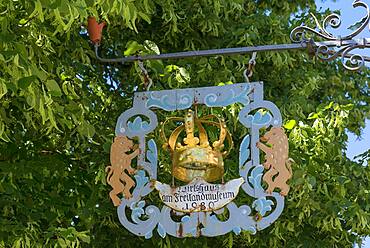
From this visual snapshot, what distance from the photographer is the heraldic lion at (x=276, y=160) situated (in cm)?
272

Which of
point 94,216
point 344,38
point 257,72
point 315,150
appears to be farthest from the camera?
point 257,72

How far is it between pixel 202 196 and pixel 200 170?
0.09m

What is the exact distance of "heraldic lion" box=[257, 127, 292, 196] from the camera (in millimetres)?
2725

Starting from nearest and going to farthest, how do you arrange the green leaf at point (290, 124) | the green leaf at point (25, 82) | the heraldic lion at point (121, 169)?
the green leaf at point (25, 82) < the heraldic lion at point (121, 169) < the green leaf at point (290, 124)

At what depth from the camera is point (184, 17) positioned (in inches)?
167

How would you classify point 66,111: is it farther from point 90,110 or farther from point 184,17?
point 184,17

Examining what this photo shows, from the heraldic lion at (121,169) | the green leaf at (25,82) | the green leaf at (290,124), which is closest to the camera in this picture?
the green leaf at (25,82)

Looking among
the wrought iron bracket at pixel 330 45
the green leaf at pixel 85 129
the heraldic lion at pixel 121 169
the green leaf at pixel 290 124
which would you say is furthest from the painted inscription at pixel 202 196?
the green leaf at pixel 290 124

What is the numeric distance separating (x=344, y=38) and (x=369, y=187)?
1.82 m

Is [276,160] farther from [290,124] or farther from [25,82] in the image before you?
[290,124]

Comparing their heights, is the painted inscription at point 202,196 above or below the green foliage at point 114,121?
below

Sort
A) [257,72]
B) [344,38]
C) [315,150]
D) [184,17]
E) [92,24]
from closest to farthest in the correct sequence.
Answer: [344,38]
[92,24]
[315,150]
[184,17]
[257,72]

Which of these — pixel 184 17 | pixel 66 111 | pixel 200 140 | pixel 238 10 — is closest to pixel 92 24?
pixel 66 111

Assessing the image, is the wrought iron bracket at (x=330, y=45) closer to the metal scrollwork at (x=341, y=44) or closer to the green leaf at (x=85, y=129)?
the metal scrollwork at (x=341, y=44)
